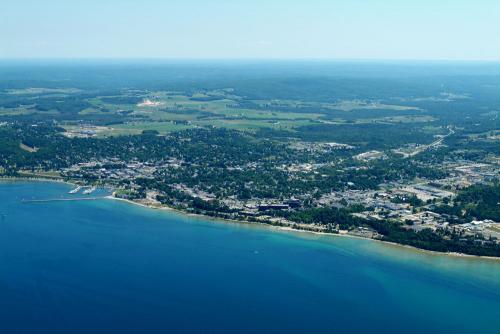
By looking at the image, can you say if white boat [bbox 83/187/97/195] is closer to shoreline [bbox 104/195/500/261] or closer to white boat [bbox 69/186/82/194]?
white boat [bbox 69/186/82/194]

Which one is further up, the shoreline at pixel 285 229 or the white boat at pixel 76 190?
the white boat at pixel 76 190

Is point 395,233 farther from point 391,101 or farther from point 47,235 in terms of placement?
point 391,101

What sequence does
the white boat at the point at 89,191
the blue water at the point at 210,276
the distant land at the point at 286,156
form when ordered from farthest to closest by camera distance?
1. the white boat at the point at 89,191
2. the distant land at the point at 286,156
3. the blue water at the point at 210,276

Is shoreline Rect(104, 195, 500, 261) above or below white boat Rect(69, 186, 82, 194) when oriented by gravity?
below

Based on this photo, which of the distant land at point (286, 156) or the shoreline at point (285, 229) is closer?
the shoreline at point (285, 229)

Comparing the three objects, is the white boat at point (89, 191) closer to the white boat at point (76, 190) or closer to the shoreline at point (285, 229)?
the white boat at point (76, 190)

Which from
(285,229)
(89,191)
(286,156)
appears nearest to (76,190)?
(89,191)

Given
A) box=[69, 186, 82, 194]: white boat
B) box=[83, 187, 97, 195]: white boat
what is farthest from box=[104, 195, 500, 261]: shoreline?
box=[69, 186, 82, 194]: white boat

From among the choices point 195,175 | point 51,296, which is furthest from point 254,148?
point 51,296

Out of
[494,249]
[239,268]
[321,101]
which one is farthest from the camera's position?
[321,101]

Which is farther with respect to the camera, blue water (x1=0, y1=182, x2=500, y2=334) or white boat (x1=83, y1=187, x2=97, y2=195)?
white boat (x1=83, y1=187, x2=97, y2=195)

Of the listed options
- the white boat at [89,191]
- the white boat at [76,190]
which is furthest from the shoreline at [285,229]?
the white boat at [76,190]
